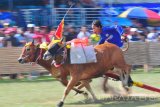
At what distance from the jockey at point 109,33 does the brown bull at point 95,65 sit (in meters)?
0.50

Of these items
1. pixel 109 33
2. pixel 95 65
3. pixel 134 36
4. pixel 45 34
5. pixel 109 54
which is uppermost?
pixel 109 33

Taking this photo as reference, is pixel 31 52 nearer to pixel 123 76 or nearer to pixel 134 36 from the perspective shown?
pixel 123 76

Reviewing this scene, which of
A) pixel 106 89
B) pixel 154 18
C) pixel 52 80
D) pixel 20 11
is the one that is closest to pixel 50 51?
pixel 106 89

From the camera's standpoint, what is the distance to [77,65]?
11617 mm

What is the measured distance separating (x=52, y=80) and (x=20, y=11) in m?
8.66

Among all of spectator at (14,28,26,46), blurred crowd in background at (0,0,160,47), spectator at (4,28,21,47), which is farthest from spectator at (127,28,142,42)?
spectator at (4,28,21,47)

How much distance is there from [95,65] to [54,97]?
1.89 metres

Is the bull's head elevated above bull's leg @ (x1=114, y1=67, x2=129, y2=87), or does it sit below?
above

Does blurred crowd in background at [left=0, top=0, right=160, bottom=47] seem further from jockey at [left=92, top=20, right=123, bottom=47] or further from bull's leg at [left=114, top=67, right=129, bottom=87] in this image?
bull's leg at [left=114, top=67, right=129, bottom=87]

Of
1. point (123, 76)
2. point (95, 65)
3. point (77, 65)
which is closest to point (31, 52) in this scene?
point (77, 65)

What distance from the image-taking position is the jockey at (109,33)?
12.6 m

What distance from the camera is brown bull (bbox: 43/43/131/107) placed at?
1140 centimetres

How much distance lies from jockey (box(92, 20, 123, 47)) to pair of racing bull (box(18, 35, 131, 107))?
17.4 inches

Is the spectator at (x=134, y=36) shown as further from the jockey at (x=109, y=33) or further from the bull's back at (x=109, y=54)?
the bull's back at (x=109, y=54)
